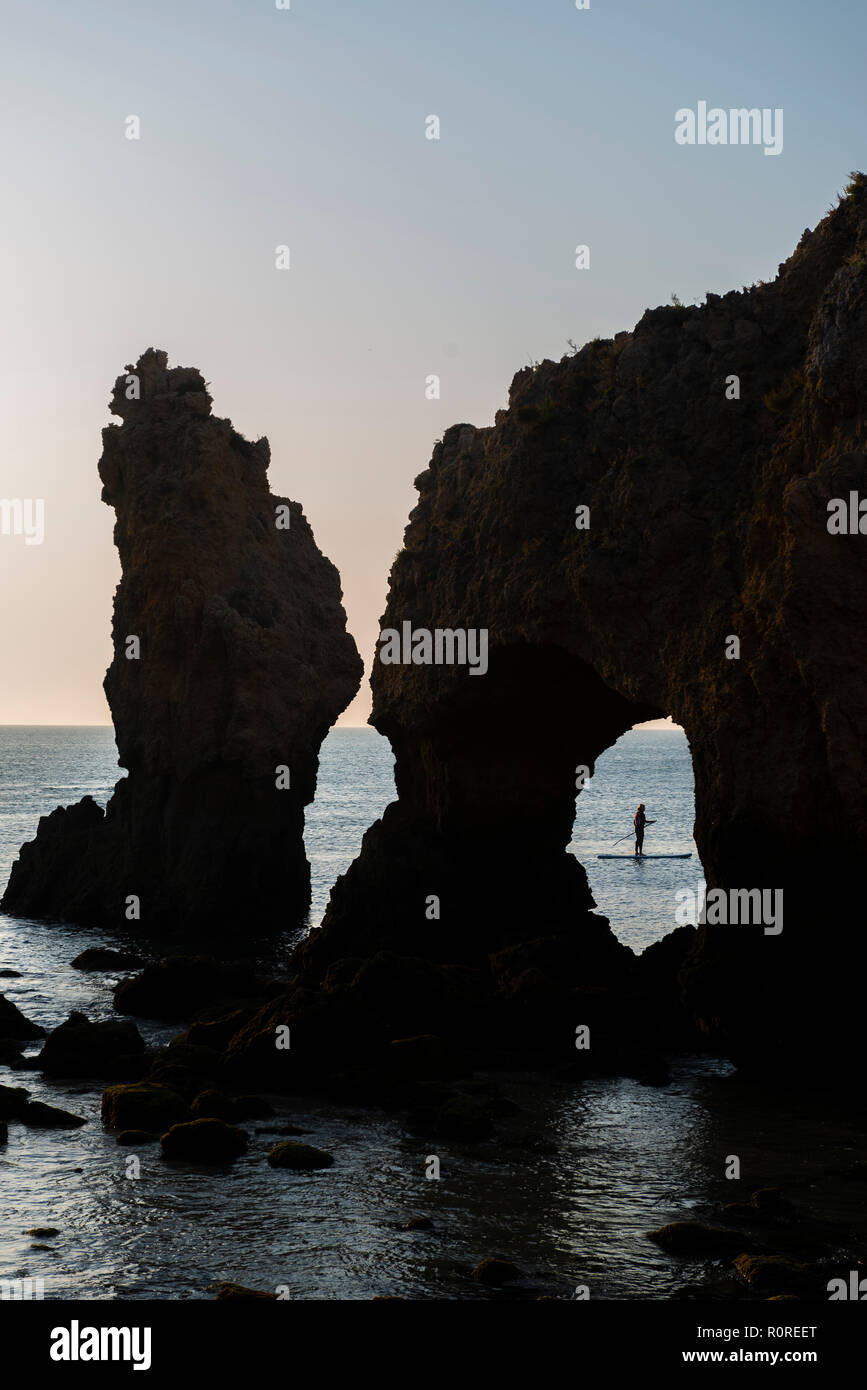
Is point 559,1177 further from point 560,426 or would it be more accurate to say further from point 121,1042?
point 560,426

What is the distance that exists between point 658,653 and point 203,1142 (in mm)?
11922

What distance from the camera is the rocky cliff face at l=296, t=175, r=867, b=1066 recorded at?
72.6ft

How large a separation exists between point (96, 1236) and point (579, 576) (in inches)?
598

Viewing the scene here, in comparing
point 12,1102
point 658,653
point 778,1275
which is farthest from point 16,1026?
point 778,1275

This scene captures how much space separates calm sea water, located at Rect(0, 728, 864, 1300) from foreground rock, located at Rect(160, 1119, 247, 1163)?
0.67ft

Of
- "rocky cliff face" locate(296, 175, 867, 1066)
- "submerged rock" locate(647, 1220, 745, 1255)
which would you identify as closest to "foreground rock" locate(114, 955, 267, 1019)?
"rocky cliff face" locate(296, 175, 867, 1066)

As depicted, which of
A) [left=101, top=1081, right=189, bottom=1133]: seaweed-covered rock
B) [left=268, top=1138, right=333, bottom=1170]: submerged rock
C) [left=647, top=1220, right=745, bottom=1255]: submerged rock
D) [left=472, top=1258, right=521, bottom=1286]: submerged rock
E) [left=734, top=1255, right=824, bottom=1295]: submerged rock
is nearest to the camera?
[left=734, top=1255, right=824, bottom=1295]: submerged rock

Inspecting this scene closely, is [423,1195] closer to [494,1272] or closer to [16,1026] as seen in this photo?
[494,1272]

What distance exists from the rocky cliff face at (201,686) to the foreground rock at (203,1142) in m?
22.9

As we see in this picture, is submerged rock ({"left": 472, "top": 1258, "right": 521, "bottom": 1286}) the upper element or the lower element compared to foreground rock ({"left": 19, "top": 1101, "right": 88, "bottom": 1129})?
upper

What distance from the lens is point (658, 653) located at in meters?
26.0

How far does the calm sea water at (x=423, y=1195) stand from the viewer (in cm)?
1459

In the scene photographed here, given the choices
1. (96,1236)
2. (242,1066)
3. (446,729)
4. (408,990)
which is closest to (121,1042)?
(242,1066)

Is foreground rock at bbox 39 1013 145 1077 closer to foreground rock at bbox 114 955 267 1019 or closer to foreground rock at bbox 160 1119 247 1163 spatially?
foreground rock at bbox 114 955 267 1019
